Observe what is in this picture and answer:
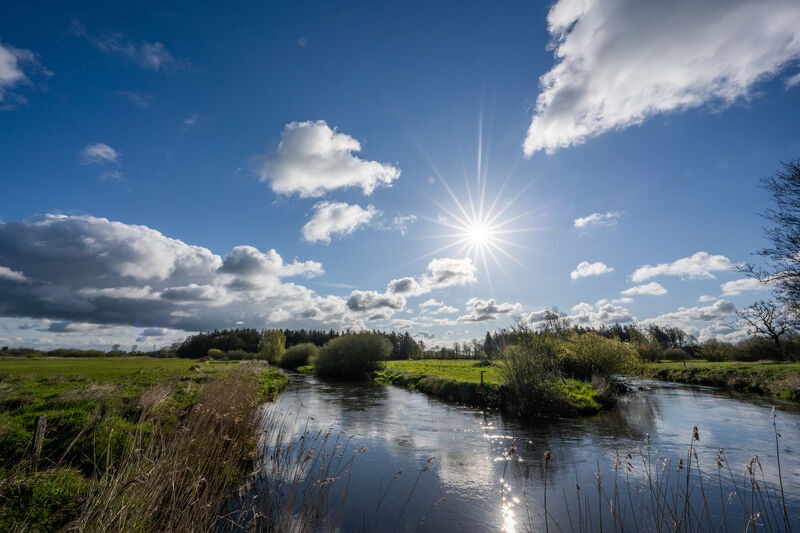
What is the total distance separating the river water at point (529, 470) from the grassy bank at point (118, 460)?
1.31 metres

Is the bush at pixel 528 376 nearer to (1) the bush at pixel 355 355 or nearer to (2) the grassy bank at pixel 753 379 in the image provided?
(2) the grassy bank at pixel 753 379

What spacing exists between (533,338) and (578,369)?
1414 centimetres

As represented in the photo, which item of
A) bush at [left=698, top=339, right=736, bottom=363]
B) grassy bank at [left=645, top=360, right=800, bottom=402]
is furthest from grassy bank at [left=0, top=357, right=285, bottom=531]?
bush at [left=698, top=339, right=736, bottom=363]

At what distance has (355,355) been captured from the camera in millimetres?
56156

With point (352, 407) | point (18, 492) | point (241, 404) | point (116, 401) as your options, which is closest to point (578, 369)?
point (352, 407)

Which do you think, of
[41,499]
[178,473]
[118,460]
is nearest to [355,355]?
[118,460]

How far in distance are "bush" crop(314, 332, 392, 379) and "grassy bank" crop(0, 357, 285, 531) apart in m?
41.3

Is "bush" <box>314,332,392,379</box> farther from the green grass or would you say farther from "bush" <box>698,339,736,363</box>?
"bush" <box>698,339,736,363</box>

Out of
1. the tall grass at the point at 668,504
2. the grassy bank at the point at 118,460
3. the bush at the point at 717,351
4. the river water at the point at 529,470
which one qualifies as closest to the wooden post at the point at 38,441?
the grassy bank at the point at 118,460

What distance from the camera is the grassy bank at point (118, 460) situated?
5824mm

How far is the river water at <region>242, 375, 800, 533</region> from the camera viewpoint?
8.51 meters

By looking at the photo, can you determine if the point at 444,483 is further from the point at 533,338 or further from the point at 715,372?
the point at 715,372

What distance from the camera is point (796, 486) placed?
1056 cm

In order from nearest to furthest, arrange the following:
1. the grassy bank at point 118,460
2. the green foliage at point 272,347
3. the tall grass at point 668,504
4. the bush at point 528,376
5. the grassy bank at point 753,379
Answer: the grassy bank at point 118,460 < the tall grass at point 668,504 < the bush at point 528,376 < the grassy bank at point 753,379 < the green foliage at point 272,347
